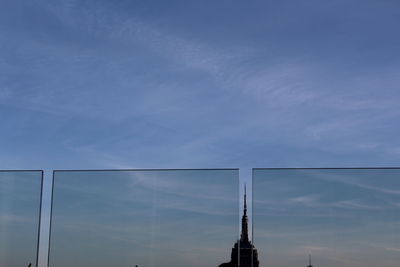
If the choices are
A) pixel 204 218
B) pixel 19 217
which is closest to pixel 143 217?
pixel 204 218

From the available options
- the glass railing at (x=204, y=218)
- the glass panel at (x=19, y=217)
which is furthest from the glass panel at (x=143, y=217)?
the glass panel at (x=19, y=217)

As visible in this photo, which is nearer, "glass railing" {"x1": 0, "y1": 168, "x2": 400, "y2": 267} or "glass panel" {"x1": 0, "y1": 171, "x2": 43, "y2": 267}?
"glass railing" {"x1": 0, "y1": 168, "x2": 400, "y2": 267}

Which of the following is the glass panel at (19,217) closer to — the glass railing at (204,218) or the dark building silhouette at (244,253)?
the glass railing at (204,218)

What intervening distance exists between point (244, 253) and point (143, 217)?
4.72ft

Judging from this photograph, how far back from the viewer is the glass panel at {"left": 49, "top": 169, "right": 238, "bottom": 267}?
820 cm

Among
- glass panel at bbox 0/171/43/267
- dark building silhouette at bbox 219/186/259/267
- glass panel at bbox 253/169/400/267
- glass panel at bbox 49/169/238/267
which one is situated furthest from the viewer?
glass panel at bbox 0/171/43/267

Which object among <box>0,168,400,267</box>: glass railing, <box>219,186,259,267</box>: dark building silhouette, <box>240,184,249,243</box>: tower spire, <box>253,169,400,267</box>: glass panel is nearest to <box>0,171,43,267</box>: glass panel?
<box>0,168,400,267</box>: glass railing

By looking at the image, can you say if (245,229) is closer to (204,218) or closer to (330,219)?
(204,218)

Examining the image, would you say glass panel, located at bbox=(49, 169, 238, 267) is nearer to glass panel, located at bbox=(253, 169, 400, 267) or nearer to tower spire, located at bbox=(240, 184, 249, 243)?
tower spire, located at bbox=(240, 184, 249, 243)

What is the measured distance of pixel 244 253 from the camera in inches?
322

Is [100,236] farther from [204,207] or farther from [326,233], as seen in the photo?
[326,233]

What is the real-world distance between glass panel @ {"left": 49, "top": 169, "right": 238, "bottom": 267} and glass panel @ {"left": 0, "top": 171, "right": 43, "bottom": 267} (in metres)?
0.29

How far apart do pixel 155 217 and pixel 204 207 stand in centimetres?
71

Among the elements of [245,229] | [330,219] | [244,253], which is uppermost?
[330,219]
